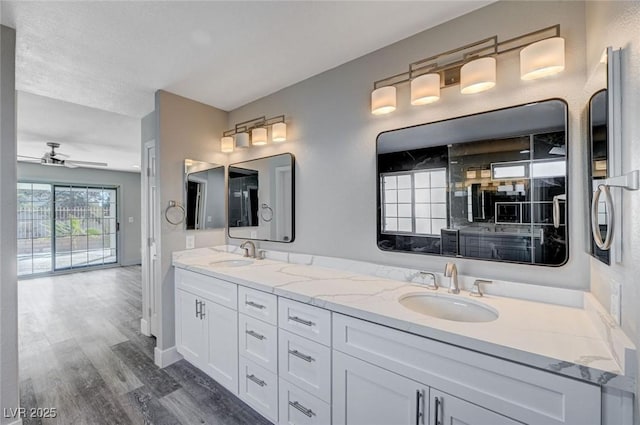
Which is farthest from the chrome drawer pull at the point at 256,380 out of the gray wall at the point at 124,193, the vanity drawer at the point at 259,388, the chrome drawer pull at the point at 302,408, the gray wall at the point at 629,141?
the gray wall at the point at 124,193

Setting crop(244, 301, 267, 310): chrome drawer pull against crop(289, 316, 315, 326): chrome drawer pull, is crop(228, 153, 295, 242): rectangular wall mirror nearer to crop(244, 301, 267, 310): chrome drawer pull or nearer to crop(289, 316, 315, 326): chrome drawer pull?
crop(244, 301, 267, 310): chrome drawer pull

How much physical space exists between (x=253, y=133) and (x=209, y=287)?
1431 mm

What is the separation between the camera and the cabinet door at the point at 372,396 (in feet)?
3.66

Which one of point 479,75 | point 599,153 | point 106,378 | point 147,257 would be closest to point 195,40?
point 479,75

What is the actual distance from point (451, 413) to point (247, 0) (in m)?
2.12

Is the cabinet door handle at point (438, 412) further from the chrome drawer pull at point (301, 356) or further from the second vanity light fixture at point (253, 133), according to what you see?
the second vanity light fixture at point (253, 133)

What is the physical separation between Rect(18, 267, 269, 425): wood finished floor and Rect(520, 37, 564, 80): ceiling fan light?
8.25 feet

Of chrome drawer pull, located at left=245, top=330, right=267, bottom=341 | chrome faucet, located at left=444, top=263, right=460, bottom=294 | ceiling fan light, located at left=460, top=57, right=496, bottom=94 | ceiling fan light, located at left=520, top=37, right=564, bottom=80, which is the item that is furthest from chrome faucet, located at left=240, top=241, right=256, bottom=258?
ceiling fan light, located at left=520, top=37, right=564, bottom=80

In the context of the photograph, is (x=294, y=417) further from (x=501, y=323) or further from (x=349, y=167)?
(x=349, y=167)

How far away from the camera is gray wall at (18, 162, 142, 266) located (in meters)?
6.18

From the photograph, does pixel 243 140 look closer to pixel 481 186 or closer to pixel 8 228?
pixel 8 228

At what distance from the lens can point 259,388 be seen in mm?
1739

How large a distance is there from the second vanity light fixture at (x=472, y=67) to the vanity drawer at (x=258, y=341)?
5.16 ft

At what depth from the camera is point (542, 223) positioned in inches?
51.7
